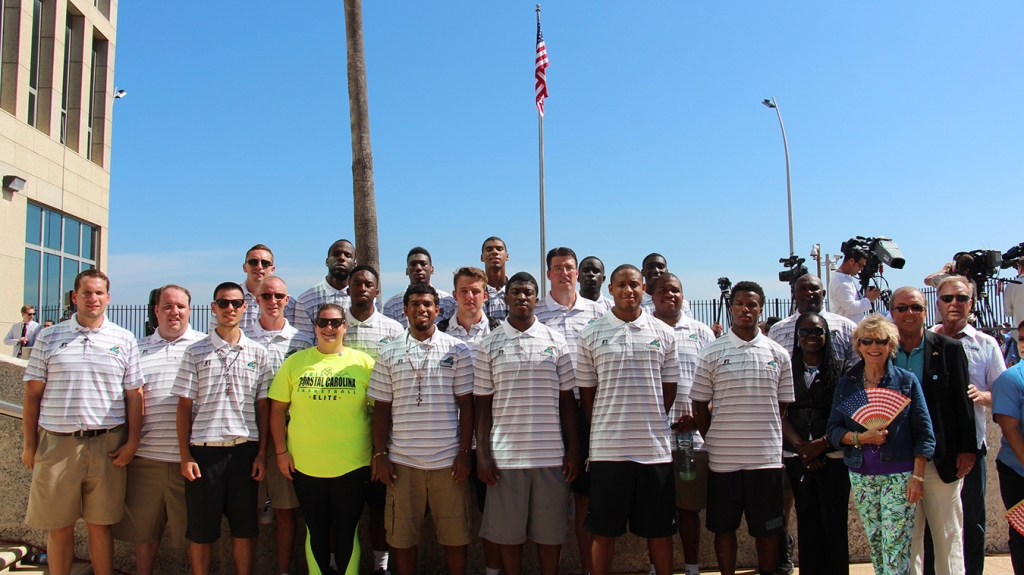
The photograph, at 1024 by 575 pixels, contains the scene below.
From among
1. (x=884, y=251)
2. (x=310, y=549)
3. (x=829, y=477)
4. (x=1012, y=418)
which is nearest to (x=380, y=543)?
(x=310, y=549)

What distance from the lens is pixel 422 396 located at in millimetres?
4605

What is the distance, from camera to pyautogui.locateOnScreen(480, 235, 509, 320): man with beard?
6.17 m

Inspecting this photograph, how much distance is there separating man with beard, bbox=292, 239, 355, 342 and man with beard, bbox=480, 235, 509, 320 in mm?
1234

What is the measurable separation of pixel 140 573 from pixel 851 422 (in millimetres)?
4902

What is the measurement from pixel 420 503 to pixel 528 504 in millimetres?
722

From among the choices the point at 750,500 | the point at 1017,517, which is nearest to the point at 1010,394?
the point at 1017,517

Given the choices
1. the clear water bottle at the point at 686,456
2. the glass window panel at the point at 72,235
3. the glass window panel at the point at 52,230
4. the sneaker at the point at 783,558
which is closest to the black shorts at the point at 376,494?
the clear water bottle at the point at 686,456

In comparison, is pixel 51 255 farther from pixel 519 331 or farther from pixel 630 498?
pixel 630 498

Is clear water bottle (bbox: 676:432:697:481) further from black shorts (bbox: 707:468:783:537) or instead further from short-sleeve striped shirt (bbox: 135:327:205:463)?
short-sleeve striped shirt (bbox: 135:327:205:463)

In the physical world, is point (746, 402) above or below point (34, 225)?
below

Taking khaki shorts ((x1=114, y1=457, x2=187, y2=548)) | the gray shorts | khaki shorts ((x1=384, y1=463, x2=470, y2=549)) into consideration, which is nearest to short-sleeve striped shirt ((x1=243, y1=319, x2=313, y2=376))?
khaki shorts ((x1=114, y1=457, x2=187, y2=548))

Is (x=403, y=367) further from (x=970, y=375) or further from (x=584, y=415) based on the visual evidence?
(x=970, y=375)

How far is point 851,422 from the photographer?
438cm

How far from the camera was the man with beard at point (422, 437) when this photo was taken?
4.59 m
